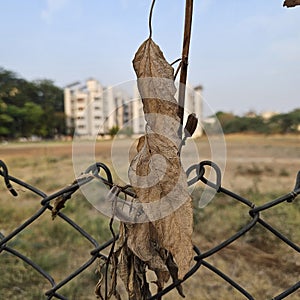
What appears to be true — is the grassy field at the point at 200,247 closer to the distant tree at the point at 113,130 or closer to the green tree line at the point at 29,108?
the distant tree at the point at 113,130

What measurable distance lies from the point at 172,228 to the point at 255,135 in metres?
10.5

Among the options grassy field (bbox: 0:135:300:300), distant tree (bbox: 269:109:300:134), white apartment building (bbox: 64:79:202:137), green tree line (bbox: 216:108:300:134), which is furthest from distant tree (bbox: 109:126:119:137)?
distant tree (bbox: 269:109:300:134)

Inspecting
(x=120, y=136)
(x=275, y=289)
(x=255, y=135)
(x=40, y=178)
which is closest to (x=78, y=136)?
(x=120, y=136)

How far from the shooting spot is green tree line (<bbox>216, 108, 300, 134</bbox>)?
360 inches

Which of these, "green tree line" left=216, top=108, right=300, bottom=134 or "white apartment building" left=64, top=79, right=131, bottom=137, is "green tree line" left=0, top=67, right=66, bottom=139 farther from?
"white apartment building" left=64, top=79, right=131, bottom=137

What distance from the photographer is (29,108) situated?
32.4 ft

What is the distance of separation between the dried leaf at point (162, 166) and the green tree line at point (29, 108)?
9.11 meters

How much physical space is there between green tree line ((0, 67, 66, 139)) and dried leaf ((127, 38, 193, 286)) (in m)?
9.11

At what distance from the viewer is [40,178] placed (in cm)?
398

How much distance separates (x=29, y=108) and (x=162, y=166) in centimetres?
1032

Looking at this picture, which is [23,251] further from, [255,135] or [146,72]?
[255,135]

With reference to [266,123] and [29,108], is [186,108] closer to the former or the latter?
[29,108]

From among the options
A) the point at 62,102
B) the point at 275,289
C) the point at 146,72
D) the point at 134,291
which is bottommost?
the point at 275,289

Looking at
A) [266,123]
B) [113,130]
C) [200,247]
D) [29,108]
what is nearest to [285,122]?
[266,123]
